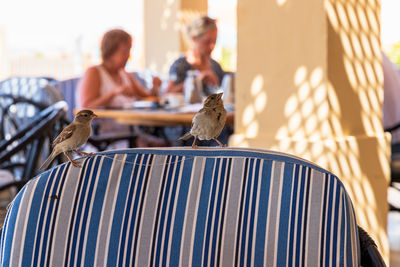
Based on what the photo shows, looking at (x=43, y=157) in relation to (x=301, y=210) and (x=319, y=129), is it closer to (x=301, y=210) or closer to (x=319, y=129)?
(x=319, y=129)

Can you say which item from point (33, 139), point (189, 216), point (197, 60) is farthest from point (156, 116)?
point (189, 216)

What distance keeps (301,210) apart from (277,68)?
1.31 metres

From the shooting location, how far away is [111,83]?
3996 millimetres

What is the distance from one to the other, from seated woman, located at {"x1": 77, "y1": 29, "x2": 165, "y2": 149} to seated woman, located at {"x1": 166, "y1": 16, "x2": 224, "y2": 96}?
356mm

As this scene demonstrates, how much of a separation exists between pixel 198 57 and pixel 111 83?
77cm

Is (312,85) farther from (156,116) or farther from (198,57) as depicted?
(198,57)

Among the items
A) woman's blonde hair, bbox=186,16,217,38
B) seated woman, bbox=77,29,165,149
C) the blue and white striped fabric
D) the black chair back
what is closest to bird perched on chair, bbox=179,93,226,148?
the blue and white striped fabric

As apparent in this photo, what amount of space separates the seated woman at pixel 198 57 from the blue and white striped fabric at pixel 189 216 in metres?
3.14

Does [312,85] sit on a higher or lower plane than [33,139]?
higher

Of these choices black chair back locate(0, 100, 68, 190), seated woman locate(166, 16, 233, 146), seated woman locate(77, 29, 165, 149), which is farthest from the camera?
seated woman locate(166, 16, 233, 146)

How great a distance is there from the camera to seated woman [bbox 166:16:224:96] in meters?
4.16

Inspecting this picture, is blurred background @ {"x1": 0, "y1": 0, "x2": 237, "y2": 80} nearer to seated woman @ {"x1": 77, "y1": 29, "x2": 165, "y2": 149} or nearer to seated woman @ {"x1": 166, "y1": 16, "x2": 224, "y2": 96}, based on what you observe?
seated woman @ {"x1": 166, "y1": 16, "x2": 224, "y2": 96}

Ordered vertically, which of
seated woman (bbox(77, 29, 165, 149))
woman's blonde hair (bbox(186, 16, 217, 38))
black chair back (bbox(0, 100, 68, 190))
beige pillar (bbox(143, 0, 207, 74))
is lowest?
black chair back (bbox(0, 100, 68, 190))

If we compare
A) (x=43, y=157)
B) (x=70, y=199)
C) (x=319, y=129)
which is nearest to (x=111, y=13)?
(x=43, y=157)
